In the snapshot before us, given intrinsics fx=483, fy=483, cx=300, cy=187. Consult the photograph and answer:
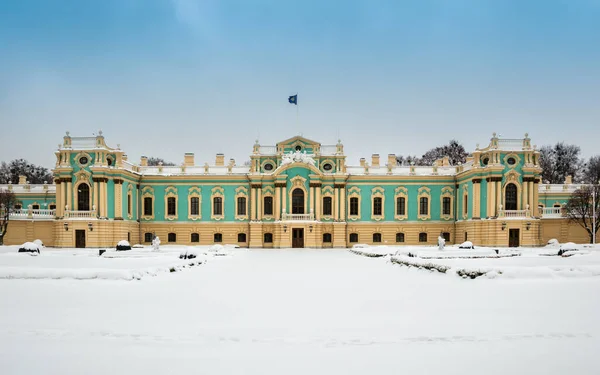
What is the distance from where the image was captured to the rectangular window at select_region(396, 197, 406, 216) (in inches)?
1948

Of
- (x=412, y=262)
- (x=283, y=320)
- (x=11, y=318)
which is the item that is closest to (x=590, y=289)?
(x=412, y=262)

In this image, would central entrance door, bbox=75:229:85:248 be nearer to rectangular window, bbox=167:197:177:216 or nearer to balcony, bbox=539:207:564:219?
rectangular window, bbox=167:197:177:216

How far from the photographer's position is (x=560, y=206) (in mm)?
48719

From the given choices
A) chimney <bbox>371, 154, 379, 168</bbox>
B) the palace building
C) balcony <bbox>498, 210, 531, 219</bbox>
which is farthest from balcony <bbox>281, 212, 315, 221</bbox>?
balcony <bbox>498, 210, 531, 219</bbox>

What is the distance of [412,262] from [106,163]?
32.3 m

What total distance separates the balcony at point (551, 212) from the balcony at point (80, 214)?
41.9 metres

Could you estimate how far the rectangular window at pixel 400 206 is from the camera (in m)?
49.5

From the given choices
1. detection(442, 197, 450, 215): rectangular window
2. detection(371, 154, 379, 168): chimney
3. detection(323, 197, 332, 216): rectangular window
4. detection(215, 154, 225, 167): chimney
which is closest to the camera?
detection(323, 197, 332, 216): rectangular window

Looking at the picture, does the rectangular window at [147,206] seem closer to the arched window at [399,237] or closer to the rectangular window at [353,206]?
the rectangular window at [353,206]

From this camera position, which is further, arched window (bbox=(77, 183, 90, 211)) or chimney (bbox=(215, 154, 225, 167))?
chimney (bbox=(215, 154, 225, 167))

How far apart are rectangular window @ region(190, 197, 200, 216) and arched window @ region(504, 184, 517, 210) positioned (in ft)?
97.5

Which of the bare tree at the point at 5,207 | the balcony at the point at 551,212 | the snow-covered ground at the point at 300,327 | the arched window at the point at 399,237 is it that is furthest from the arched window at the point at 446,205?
the bare tree at the point at 5,207

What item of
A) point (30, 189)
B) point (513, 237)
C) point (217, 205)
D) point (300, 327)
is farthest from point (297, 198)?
point (300, 327)

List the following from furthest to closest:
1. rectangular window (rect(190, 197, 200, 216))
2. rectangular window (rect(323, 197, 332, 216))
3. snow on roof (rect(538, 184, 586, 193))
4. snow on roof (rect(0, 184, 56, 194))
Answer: snow on roof (rect(0, 184, 56, 194))
snow on roof (rect(538, 184, 586, 193))
rectangular window (rect(190, 197, 200, 216))
rectangular window (rect(323, 197, 332, 216))
